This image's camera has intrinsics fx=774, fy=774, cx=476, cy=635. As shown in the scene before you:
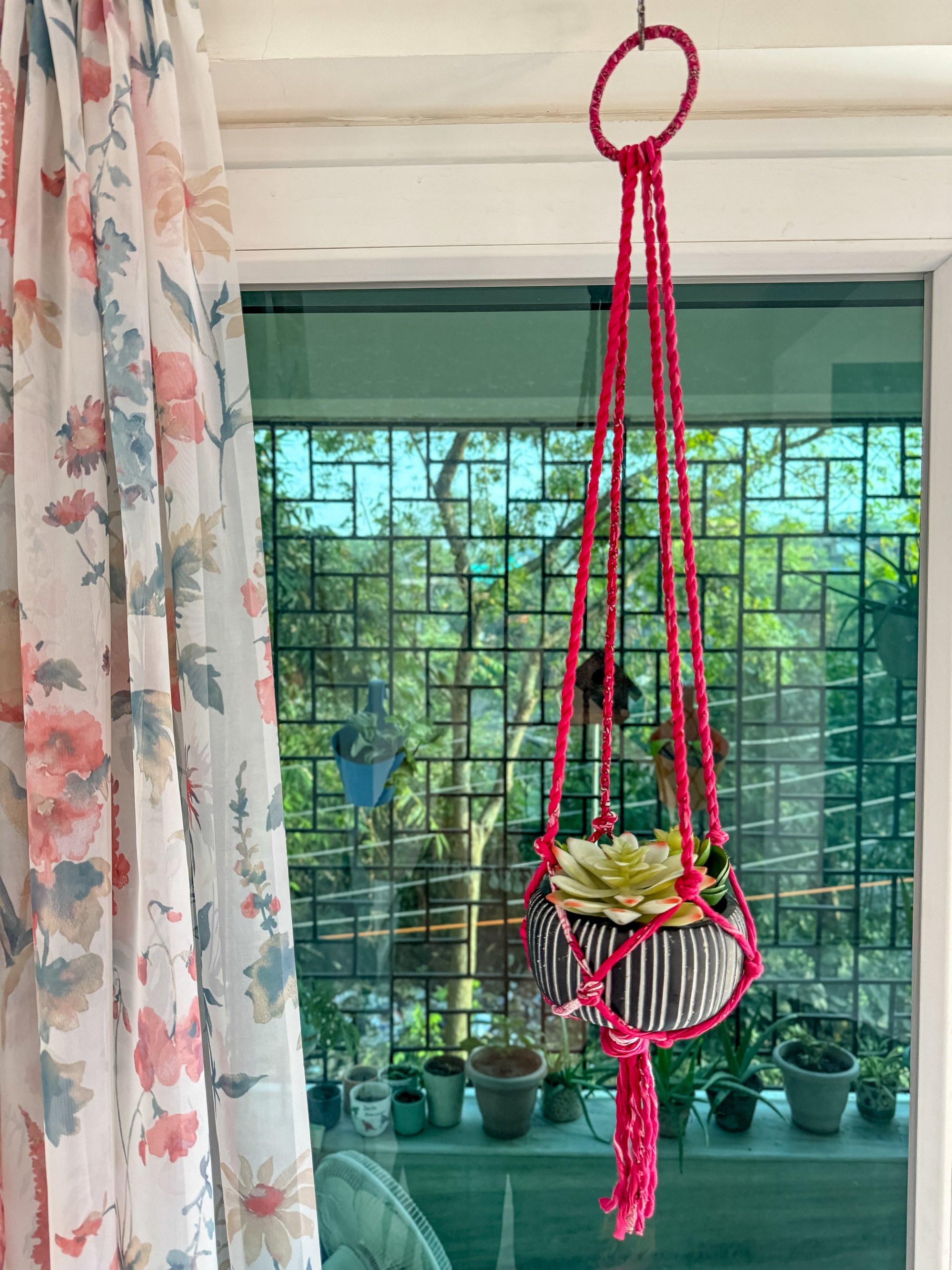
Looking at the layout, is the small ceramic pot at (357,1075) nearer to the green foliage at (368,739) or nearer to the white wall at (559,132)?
the green foliage at (368,739)

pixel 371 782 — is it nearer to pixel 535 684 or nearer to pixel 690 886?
pixel 535 684

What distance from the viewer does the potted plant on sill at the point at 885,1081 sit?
1078 millimetres

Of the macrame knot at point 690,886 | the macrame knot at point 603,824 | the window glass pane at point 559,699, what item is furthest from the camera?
the window glass pane at point 559,699

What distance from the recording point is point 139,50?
85 centimetres

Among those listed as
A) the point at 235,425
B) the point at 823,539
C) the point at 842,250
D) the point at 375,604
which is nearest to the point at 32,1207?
the point at 375,604

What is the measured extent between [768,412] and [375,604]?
598mm

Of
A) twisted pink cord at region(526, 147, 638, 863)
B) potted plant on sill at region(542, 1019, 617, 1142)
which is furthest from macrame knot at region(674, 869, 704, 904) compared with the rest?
potted plant on sill at region(542, 1019, 617, 1142)

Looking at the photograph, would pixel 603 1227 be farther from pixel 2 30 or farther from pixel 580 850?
pixel 2 30

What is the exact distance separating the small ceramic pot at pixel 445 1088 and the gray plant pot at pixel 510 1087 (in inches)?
1.1

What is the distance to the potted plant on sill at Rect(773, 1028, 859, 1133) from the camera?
1086 mm

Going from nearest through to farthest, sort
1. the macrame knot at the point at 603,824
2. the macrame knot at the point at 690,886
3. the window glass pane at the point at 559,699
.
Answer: the macrame knot at the point at 690,886, the macrame knot at the point at 603,824, the window glass pane at the point at 559,699

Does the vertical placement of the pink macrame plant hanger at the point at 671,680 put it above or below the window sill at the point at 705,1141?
above

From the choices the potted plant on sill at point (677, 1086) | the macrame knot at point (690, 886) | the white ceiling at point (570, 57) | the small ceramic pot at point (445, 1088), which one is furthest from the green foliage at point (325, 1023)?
the white ceiling at point (570, 57)

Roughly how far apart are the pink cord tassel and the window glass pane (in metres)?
0.37
